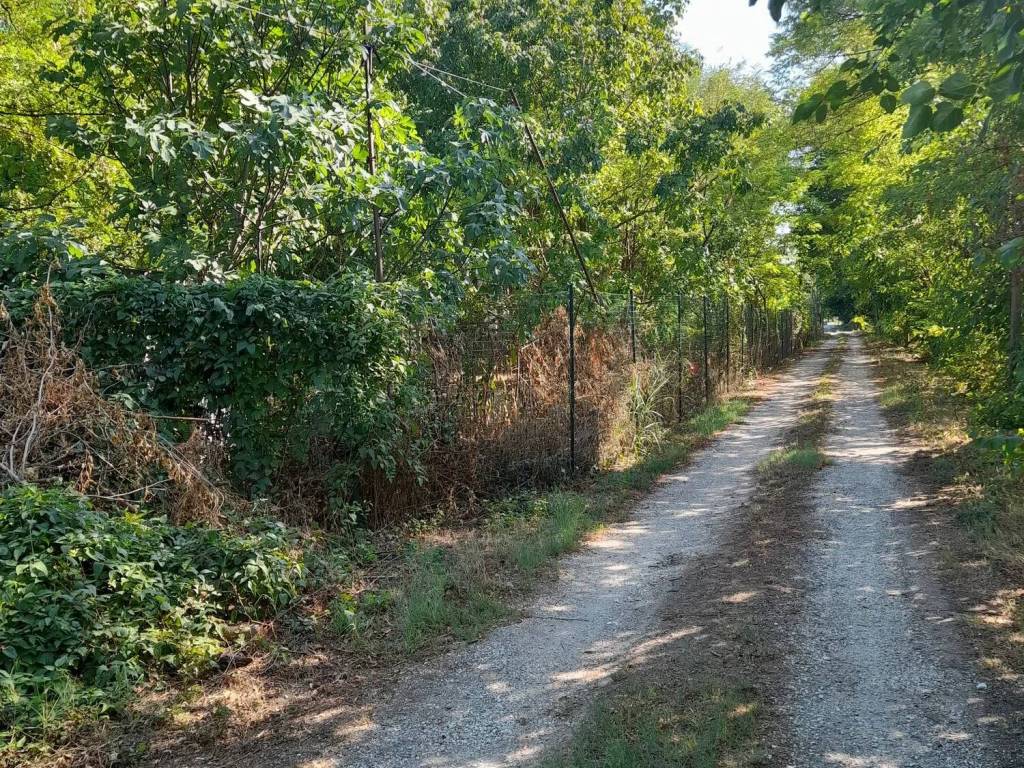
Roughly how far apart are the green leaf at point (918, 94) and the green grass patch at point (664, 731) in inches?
113

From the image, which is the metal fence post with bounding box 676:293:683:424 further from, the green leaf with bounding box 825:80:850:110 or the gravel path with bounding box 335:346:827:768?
the green leaf with bounding box 825:80:850:110

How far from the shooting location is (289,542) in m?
5.99

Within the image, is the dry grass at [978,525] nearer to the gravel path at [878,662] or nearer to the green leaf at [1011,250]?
the gravel path at [878,662]

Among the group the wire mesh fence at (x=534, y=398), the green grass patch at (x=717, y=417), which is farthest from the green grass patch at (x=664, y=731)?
the green grass patch at (x=717, y=417)

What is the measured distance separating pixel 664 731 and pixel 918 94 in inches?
119

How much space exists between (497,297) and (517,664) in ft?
18.6

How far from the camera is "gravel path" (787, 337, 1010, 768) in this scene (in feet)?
11.7

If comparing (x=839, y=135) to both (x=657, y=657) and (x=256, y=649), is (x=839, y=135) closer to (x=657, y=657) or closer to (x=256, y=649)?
(x=657, y=657)

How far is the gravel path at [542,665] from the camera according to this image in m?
3.83

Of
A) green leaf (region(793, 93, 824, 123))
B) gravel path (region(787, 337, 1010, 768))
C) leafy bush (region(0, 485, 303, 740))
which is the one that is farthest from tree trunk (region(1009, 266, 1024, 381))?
leafy bush (region(0, 485, 303, 740))

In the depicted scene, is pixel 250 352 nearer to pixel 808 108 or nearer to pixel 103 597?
pixel 103 597

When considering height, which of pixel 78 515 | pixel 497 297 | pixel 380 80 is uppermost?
pixel 380 80

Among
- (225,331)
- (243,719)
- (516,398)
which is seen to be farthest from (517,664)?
(516,398)

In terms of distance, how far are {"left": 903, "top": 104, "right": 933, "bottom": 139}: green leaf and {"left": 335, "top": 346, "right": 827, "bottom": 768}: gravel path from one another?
10.4 ft
